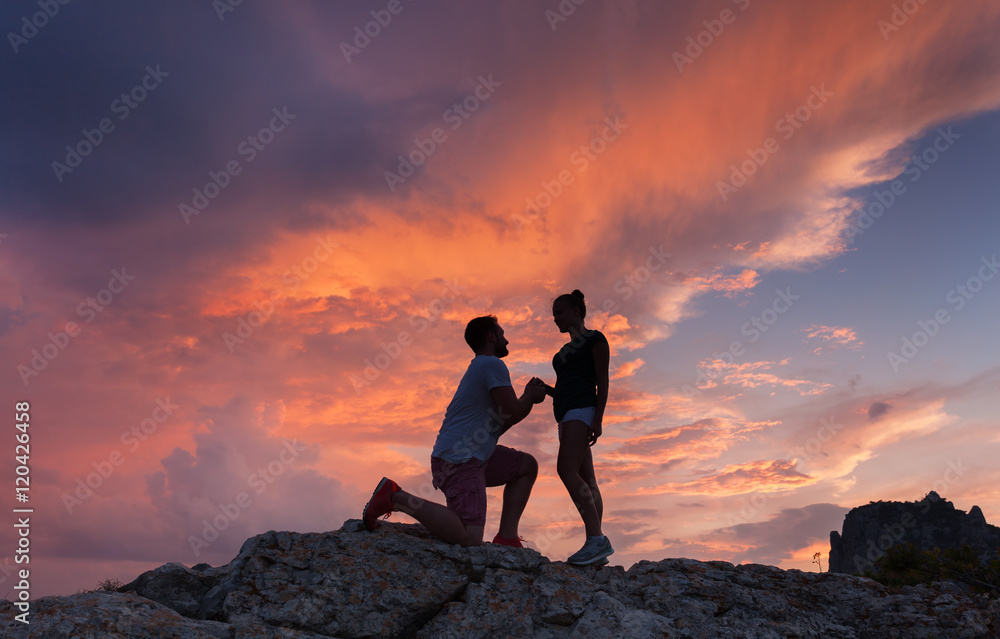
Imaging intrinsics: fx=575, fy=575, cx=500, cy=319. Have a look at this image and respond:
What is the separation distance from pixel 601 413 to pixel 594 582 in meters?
2.02

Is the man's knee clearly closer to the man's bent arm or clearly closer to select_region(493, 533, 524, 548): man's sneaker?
the man's bent arm

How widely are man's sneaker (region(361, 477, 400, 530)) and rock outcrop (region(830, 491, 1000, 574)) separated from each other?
244ft

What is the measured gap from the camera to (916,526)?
86.2 m

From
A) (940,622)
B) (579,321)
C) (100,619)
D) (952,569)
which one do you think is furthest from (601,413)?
(952,569)

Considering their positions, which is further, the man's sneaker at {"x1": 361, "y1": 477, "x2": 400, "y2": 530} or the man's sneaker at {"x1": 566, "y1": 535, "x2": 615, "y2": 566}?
the man's sneaker at {"x1": 566, "y1": 535, "x2": 615, "y2": 566}

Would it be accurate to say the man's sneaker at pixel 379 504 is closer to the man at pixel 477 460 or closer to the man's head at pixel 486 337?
the man at pixel 477 460

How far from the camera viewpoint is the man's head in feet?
24.6

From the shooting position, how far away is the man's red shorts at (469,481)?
6.86 metres

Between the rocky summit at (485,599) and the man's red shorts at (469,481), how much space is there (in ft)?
1.41

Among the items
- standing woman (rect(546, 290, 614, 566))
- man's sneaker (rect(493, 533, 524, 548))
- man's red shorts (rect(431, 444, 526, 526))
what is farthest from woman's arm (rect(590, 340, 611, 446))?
man's sneaker (rect(493, 533, 524, 548))

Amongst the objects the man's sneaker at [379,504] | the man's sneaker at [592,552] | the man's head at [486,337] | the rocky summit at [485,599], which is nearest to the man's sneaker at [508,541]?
the rocky summit at [485,599]

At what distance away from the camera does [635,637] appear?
17.8ft

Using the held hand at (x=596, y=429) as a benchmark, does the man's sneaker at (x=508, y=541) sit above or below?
below

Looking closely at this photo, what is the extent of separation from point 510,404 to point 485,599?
2.14 metres
